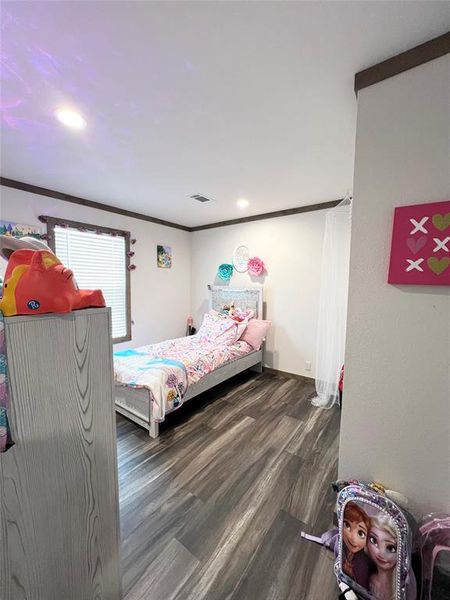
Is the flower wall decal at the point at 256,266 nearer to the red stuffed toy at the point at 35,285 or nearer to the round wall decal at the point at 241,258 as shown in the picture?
the round wall decal at the point at 241,258

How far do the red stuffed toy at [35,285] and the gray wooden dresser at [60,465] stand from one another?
0.04m

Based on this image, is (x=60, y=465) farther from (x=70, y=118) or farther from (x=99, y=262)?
(x=99, y=262)

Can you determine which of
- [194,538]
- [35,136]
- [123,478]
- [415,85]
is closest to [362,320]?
[415,85]

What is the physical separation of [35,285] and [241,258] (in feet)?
11.2

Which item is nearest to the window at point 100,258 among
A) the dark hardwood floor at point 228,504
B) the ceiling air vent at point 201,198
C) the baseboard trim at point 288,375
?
the ceiling air vent at point 201,198

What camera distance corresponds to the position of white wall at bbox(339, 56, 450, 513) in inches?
42.3

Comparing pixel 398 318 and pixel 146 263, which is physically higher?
pixel 146 263

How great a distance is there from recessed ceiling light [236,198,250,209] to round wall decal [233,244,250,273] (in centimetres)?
73

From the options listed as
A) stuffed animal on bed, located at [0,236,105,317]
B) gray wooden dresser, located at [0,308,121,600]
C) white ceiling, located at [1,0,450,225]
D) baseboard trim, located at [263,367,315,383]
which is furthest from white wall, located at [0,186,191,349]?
gray wooden dresser, located at [0,308,121,600]

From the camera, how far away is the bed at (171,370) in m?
2.16

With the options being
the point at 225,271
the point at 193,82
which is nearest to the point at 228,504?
the point at 193,82

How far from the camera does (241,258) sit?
3.97m

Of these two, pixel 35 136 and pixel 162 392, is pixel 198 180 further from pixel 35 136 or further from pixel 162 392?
pixel 162 392

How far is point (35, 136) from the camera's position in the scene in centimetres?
176
